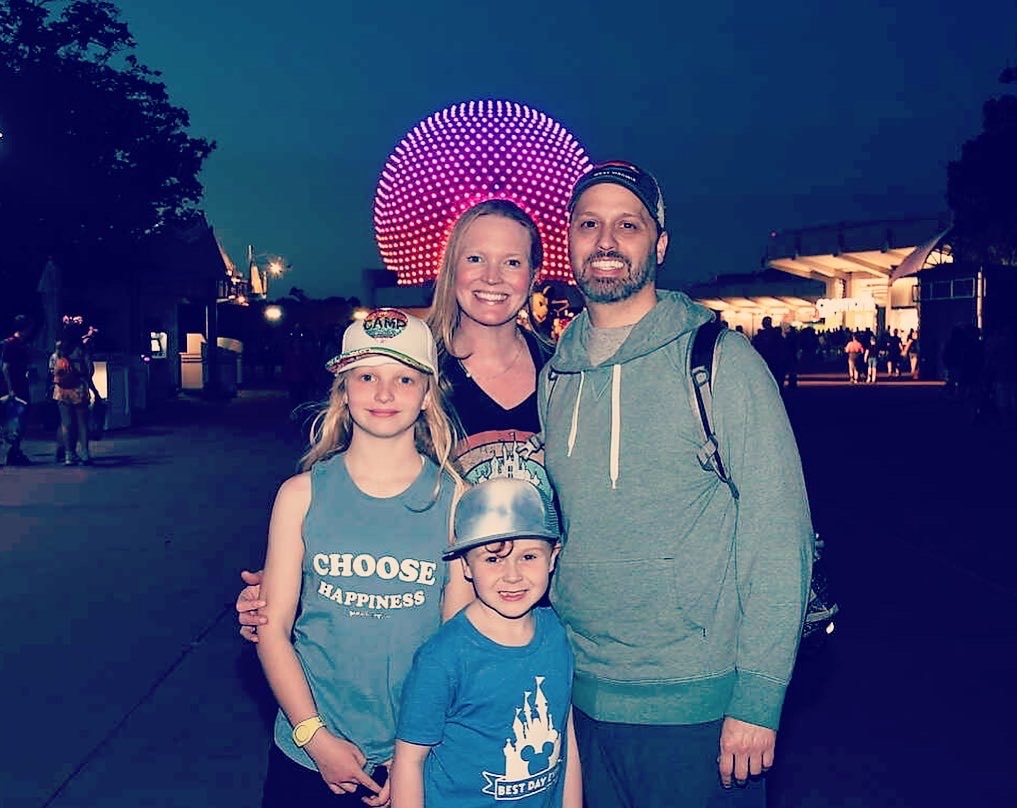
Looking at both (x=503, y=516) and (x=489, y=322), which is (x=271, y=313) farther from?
(x=503, y=516)

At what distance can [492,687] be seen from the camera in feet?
9.07

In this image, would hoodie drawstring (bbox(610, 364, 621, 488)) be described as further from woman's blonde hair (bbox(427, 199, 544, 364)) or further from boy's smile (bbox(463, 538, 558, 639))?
woman's blonde hair (bbox(427, 199, 544, 364))

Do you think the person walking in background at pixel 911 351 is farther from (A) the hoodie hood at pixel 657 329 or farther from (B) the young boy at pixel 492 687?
(B) the young boy at pixel 492 687

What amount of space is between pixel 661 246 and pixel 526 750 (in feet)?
3.91

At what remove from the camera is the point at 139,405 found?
26.3 meters

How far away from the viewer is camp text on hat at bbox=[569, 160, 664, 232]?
2.97 m

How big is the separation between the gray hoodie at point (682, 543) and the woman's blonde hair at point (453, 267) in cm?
90

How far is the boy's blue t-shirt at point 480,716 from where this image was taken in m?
2.75

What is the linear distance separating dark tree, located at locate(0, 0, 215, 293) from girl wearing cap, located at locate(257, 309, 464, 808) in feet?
104

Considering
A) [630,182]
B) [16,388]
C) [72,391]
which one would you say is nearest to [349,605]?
[630,182]

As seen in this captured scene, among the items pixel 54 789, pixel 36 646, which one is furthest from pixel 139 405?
pixel 54 789

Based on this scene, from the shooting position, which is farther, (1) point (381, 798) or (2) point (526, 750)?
(1) point (381, 798)

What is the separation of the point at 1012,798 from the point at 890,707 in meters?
1.08

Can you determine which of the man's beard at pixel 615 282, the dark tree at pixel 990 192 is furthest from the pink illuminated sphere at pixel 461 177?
the dark tree at pixel 990 192
